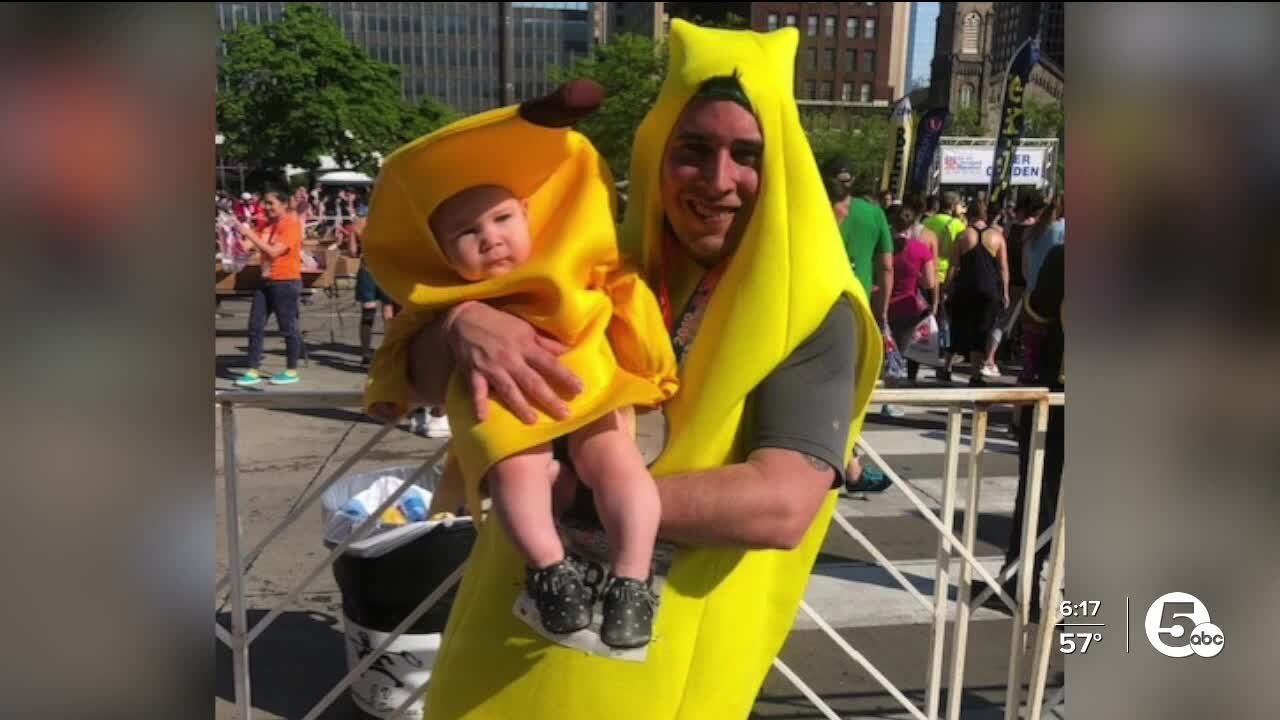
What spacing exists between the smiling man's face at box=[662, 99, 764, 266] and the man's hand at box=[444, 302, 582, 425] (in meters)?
0.32

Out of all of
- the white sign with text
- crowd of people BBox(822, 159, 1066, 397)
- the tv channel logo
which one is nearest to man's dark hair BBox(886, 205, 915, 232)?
crowd of people BBox(822, 159, 1066, 397)

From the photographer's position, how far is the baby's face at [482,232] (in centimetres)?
120

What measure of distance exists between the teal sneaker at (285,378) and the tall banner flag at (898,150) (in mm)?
11868

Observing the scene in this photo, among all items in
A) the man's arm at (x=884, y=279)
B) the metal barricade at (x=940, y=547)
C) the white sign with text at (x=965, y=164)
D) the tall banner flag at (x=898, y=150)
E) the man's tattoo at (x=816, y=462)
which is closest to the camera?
the man's tattoo at (x=816, y=462)

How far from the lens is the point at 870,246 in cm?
662

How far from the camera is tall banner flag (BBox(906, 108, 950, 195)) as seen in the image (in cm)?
1714

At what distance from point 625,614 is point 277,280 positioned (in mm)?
8507

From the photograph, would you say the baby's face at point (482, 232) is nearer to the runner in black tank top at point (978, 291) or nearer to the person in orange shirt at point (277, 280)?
the person in orange shirt at point (277, 280)

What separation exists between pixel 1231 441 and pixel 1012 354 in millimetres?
10166

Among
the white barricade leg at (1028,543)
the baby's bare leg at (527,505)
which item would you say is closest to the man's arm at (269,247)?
the white barricade leg at (1028,543)

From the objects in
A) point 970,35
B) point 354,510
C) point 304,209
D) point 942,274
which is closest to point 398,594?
point 354,510

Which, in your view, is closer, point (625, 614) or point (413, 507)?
point (625, 614)

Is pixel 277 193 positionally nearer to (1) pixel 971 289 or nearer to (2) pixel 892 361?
(2) pixel 892 361

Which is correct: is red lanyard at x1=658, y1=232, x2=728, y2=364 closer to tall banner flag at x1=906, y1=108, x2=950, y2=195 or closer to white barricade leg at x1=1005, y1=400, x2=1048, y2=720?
white barricade leg at x1=1005, y1=400, x2=1048, y2=720
